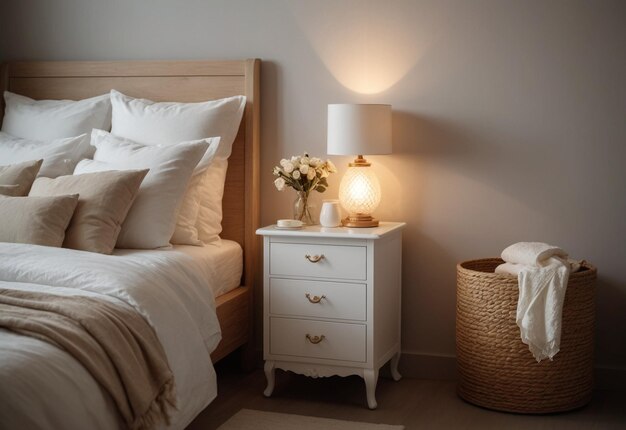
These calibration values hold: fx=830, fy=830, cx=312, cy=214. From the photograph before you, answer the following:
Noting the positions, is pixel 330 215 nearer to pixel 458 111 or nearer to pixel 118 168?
pixel 458 111

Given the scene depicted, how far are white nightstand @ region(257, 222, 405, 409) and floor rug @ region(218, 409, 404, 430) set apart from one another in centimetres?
23

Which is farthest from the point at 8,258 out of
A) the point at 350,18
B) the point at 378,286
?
the point at 350,18

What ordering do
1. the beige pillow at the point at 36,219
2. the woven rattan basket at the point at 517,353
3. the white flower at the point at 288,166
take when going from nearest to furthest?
the beige pillow at the point at 36,219, the woven rattan basket at the point at 517,353, the white flower at the point at 288,166

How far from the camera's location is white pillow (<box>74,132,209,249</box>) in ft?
10.6

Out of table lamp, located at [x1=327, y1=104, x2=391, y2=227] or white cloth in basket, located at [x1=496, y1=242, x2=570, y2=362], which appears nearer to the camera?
white cloth in basket, located at [x1=496, y1=242, x2=570, y2=362]

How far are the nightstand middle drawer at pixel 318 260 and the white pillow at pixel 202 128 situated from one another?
0.37 meters

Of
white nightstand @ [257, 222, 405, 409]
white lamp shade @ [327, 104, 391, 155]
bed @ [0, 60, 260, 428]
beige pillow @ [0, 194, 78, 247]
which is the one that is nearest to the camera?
bed @ [0, 60, 260, 428]

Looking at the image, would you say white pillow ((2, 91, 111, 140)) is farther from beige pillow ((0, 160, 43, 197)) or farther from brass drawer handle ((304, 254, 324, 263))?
brass drawer handle ((304, 254, 324, 263))

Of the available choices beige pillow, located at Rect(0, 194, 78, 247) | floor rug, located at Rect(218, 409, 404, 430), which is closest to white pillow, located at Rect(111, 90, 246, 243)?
beige pillow, located at Rect(0, 194, 78, 247)

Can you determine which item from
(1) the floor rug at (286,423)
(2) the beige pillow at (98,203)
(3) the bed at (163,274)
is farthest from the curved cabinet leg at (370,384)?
(2) the beige pillow at (98,203)

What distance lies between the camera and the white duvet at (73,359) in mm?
1969

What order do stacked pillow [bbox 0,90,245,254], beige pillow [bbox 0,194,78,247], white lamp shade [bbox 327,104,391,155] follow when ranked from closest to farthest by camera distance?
beige pillow [bbox 0,194,78,247] → stacked pillow [bbox 0,90,245,254] → white lamp shade [bbox 327,104,391,155]

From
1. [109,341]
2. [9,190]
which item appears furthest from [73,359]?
[9,190]

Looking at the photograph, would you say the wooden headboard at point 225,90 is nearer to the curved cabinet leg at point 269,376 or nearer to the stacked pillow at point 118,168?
the stacked pillow at point 118,168
